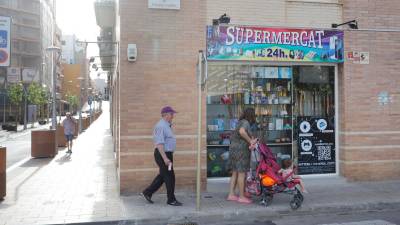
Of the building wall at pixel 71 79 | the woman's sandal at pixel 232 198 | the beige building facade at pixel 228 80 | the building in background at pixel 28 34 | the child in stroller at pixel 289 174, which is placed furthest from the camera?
the building wall at pixel 71 79

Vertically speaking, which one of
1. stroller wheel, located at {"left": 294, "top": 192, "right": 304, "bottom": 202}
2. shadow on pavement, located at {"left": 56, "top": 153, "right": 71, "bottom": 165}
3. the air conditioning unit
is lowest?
shadow on pavement, located at {"left": 56, "top": 153, "right": 71, "bottom": 165}

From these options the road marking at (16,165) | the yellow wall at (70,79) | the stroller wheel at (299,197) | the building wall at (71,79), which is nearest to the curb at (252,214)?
the stroller wheel at (299,197)

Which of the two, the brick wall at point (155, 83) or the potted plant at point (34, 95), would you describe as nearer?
the brick wall at point (155, 83)

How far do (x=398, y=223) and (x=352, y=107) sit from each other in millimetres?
3527

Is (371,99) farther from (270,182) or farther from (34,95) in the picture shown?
(34,95)

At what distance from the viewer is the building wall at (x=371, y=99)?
9.98 m

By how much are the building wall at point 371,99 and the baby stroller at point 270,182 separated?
270 centimetres

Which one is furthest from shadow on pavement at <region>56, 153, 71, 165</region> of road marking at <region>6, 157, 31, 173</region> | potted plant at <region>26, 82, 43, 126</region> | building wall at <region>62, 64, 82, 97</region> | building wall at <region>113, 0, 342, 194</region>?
building wall at <region>62, 64, 82, 97</region>

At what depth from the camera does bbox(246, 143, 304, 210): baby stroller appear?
306 inches

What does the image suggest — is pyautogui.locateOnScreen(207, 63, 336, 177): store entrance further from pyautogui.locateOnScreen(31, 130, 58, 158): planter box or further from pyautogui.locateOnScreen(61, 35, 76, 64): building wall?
pyautogui.locateOnScreen(61, 35, 76, 64): building wall

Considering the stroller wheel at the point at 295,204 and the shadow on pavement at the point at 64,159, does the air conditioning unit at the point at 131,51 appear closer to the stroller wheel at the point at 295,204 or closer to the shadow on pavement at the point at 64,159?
the stroller wheel at the point at 295,204

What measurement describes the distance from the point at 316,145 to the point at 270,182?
3.00 metres

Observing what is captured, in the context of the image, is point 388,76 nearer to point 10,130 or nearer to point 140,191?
point 140,191

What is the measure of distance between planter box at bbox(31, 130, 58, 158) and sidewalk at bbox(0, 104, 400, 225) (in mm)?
5275
